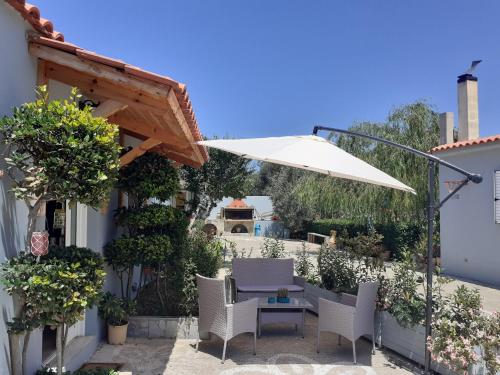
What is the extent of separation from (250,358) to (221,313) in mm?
720

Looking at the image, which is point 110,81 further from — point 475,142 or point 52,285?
point 475,142

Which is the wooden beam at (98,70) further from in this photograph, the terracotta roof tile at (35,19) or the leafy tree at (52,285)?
the leafy tree at (52,285)

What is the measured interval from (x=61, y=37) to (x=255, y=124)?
857 inches

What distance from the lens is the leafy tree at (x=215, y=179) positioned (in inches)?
594

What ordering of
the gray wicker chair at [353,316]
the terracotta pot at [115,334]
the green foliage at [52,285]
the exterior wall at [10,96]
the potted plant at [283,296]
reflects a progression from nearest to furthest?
1. the green foliage at [52,285]
2. the exterior wall at [10,96]
3. the gray wicker chair at [353,316]
4. the terracotta pot at [115,334]
5. the potted plant at [283,296]

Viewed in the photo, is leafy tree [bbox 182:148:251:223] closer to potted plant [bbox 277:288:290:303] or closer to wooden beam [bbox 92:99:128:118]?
potted plant [bbox 277:288:290:303]

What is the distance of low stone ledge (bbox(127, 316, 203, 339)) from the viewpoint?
19.9 feet

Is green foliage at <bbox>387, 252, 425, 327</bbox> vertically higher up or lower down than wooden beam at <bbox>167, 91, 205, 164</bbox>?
lower down

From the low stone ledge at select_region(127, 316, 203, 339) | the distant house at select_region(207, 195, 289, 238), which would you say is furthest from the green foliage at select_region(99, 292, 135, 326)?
the distant house at select_region(207, 195, 289, 238)

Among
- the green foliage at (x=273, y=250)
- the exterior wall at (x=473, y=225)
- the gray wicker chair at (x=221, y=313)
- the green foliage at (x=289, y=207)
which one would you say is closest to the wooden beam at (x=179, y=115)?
the gray wicker chair at (x=221, y=313)

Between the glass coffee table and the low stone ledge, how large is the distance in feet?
3.29

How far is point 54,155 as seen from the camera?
9.09 ft

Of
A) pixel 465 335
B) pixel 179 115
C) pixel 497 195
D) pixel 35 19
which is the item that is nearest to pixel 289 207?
pixel 497 195

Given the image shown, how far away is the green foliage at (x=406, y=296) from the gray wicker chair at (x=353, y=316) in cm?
27
